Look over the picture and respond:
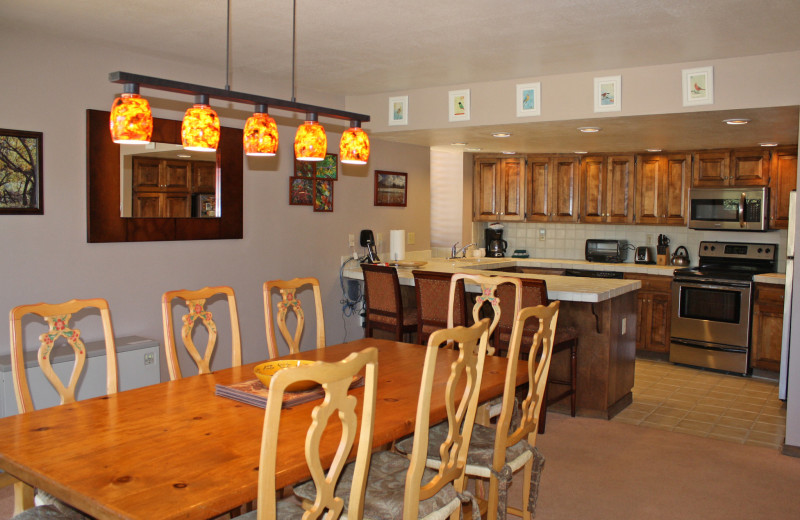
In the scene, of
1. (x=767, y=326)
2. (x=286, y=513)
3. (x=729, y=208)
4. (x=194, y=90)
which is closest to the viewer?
(x=286, y=513)

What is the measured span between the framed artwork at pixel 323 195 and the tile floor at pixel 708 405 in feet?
9.14

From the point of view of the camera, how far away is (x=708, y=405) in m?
4.98

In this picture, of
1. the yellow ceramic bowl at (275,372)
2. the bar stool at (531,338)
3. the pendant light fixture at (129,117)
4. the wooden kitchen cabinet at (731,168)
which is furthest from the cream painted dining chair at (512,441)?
the wooden kitchen cabinet at (731,168)

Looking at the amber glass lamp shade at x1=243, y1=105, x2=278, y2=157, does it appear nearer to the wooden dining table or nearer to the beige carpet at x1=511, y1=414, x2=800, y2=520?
the wooden dining table

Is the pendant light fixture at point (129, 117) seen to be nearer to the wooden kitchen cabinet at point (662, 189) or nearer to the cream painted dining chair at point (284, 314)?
the cream painted dining chair at point (284, 314)

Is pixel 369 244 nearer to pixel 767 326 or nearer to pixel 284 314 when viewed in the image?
pixel 284 314

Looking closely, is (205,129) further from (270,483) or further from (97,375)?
(97,375)

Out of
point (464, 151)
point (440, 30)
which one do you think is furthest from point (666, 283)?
point (440, 30)

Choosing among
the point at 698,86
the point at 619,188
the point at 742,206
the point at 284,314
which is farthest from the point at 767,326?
the point at 284,314

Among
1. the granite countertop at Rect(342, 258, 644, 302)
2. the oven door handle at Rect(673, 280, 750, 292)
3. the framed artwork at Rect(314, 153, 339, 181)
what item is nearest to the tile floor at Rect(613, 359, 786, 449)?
the oven door handle at Rect(673, 280, 750, 292)

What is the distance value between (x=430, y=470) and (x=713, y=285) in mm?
4553

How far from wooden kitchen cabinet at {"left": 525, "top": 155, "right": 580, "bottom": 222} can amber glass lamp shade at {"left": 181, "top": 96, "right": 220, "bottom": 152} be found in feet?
17.9

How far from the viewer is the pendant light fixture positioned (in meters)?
2.05

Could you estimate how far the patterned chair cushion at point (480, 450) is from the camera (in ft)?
8.07
